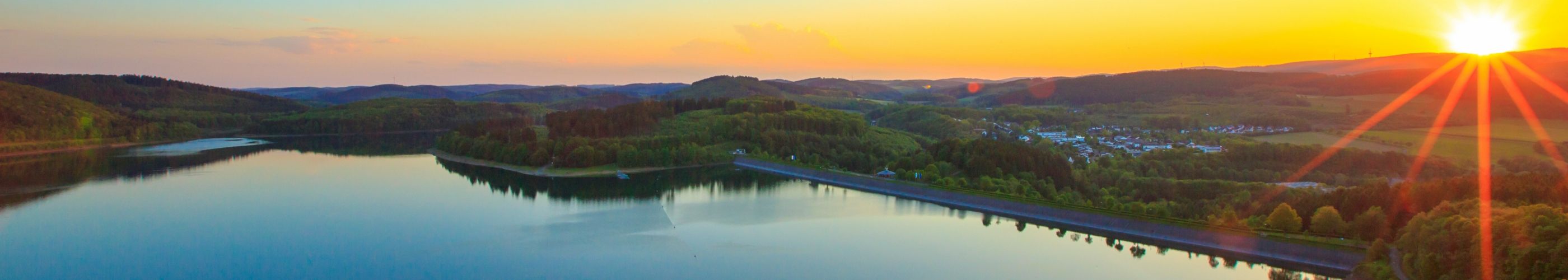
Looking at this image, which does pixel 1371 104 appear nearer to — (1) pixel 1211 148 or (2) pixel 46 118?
(1) pixel 1211 148

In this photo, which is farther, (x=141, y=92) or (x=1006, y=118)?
(x=141, y=92)

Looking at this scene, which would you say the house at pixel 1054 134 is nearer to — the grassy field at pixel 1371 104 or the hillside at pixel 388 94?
the grassy field at pixel 1371 104

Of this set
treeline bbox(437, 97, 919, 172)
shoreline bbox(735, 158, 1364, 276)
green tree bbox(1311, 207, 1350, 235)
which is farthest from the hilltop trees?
treeline bbox(437, 97, 919, 172)

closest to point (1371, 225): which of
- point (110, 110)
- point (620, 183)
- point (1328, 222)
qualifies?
point (1328, 222)

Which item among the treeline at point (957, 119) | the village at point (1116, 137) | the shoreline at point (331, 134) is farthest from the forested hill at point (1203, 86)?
the shoreline at point (331, 134)

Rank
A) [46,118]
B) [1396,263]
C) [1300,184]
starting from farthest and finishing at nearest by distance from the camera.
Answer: [46,118], [1300,184], [1396,263]

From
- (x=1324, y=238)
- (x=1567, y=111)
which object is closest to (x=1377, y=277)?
(x=1324, y=238)

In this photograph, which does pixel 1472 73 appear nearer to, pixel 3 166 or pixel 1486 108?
pixel 1486 108
